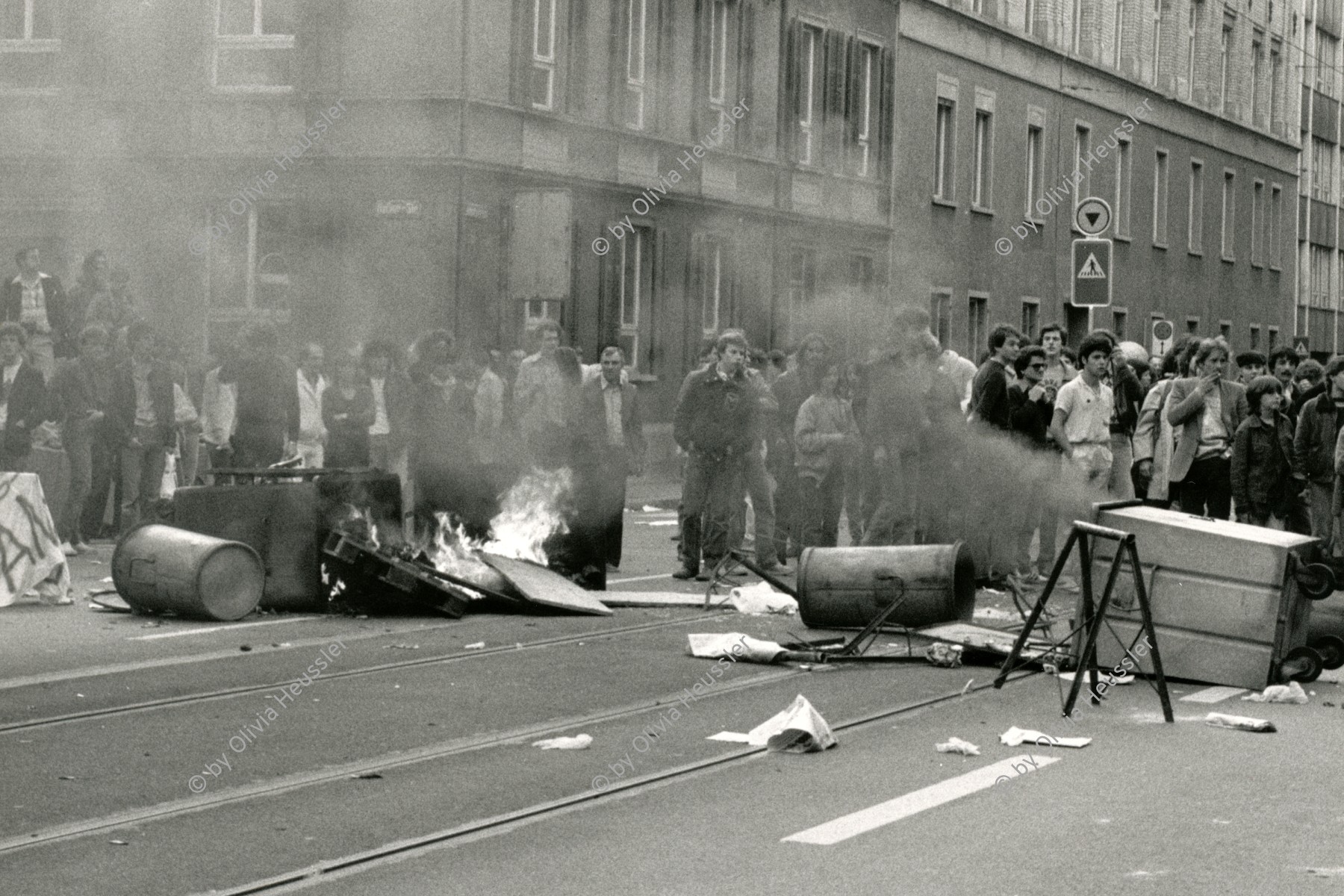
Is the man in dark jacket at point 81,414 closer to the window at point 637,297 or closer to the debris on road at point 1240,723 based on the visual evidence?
the window at point 637,297

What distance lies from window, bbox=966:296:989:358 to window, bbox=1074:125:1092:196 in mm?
3935

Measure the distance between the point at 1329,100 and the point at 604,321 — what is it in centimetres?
4342

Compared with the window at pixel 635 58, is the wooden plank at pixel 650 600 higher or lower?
lower

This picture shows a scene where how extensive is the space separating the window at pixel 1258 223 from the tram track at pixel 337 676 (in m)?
42.4

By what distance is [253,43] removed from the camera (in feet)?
39.3

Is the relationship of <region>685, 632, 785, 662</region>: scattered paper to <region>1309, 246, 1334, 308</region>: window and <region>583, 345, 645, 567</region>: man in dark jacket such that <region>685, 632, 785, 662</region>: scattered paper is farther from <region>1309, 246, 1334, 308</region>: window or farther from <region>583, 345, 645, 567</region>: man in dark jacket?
<region>1309, 246, 1334, 308</region>: window

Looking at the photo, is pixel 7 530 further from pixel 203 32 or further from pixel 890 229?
pixel 890 229

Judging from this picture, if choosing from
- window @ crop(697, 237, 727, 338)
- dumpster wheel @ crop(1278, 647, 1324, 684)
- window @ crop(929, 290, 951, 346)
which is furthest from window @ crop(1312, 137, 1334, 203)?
dumpster wheel @ crop(1278, 647, 1324, 684)

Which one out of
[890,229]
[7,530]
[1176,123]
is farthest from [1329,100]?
[7,530]

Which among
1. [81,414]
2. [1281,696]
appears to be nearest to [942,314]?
[81,414]

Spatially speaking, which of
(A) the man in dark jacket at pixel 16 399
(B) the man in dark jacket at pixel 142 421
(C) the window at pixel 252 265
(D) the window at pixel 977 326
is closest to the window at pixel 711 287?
(C) the window at pixel 252 265

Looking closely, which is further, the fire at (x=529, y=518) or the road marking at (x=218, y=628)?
the fire at (x=529, y=518)

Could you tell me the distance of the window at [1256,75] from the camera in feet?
170

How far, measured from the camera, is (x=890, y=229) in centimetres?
2245
